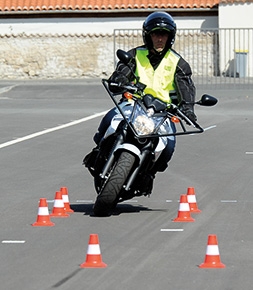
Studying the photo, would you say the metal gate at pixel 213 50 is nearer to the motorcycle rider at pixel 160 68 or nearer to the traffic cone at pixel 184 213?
the motorcycle rider at pixel 160 68

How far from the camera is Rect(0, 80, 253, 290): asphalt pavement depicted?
682cm

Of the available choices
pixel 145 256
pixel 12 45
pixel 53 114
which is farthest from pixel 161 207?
pixel 12 45

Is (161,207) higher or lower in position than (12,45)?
lower

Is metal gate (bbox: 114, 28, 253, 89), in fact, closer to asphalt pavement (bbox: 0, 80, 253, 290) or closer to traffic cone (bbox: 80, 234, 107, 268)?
asphalt pavement (bbox: 0, 80, 253, 290)

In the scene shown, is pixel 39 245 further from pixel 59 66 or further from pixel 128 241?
pixel 59 66

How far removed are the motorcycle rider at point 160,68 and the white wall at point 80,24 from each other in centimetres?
2840

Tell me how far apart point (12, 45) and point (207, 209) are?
30.4 meters

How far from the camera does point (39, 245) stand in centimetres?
801

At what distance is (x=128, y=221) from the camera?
30.1 ft

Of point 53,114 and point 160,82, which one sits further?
point 53,114

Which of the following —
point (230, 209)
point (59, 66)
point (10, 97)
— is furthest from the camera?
point (59, 66)

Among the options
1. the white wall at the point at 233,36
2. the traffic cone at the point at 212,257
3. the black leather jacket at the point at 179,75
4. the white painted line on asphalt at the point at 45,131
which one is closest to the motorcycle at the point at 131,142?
the black leather jacket at the point at 179,75

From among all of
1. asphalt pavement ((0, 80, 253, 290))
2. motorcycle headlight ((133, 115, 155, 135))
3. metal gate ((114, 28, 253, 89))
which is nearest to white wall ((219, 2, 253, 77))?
metal gate ((114, 28, 253, 89))

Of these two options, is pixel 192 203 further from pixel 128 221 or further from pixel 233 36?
pixel 233 36
